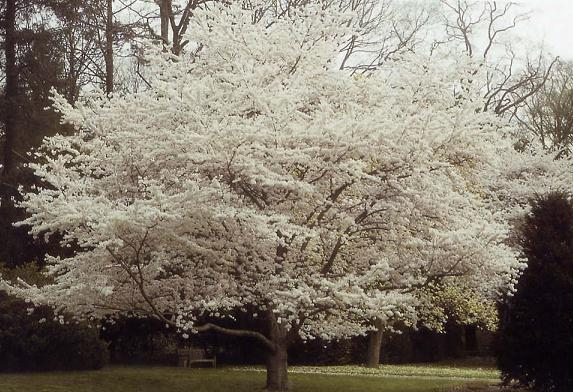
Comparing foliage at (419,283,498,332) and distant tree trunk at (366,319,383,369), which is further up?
foliage at (419,283,498,332)

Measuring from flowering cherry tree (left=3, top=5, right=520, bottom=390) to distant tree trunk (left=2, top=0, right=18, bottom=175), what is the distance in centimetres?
1015

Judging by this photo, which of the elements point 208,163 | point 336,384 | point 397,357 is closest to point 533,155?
point 397,357

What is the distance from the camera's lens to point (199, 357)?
1998 cm

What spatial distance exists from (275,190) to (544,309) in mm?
4664

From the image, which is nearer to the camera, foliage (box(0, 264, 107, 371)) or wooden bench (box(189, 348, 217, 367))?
foliage (box(0, 264, 107, 371))

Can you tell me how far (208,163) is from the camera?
1143 cm

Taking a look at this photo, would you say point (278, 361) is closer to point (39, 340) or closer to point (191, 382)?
point (191, 382)

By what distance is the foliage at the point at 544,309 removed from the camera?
1195cm

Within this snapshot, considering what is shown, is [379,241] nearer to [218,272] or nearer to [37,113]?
[218,272]

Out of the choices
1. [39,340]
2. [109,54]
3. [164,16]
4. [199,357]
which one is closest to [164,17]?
[164,16]

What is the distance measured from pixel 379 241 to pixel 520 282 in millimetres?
2396

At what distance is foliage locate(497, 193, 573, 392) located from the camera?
11.9 metres

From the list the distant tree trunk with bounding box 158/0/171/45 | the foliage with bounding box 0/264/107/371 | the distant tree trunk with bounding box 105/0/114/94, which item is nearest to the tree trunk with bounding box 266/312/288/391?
the foliage with bounding box 0/264/107/371

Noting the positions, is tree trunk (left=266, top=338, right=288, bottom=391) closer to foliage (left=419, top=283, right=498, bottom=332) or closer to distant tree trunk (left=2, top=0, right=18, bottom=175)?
foliage (left=419, top=283, right=498, bottom=332)
